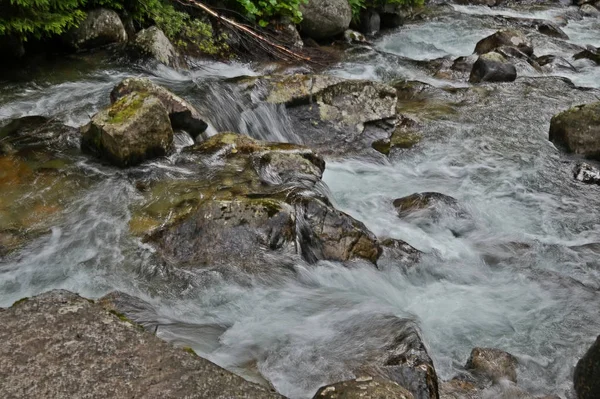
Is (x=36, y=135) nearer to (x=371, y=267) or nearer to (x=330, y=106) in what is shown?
(x=330, y=106)

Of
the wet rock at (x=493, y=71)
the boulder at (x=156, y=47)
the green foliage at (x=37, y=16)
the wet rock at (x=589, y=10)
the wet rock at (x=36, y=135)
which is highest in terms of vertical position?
the green foliage at (x=37, y=16)

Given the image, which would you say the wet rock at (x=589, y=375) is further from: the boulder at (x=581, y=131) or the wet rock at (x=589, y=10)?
the wet rock at (x=589, y=10)

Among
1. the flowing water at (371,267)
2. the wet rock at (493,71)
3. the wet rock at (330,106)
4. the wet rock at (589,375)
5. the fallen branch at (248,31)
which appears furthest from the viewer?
the wet rock at (493,71)

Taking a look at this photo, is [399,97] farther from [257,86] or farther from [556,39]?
[556,39]

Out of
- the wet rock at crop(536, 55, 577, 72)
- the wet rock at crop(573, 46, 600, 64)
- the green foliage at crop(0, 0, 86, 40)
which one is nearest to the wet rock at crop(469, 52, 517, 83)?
the wet rock at crop(536, 55, 577, 72)

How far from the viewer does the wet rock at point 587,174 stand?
759 cm

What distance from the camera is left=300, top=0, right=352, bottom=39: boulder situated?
1246 cm

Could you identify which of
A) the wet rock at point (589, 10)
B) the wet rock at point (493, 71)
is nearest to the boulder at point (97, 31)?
the wet rock at point (493, 71)

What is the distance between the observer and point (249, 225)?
206 inches

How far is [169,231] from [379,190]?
296 cm

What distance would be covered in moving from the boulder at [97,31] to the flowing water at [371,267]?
471mm

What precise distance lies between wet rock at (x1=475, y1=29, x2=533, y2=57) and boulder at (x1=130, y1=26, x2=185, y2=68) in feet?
22.5

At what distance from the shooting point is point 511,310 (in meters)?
5.33

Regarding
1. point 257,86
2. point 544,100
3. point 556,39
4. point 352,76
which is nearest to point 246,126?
point 257,86
